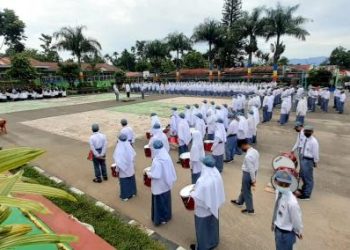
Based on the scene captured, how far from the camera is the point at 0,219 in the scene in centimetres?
150

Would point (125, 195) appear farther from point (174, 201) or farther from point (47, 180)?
point (47, 180)

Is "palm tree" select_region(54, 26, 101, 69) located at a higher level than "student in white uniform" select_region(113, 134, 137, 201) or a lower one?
higher

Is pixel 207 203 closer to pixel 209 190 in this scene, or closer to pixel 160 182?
pixel 209 190

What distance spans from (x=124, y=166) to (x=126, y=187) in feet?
1.55

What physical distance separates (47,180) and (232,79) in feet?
85.6

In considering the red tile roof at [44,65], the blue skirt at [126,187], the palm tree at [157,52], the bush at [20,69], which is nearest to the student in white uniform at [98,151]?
the blue skirt at [126,187]

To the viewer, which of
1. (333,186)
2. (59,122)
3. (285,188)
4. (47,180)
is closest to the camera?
(285,188)

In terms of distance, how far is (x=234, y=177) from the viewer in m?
6.79

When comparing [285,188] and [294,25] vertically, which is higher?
[294,25]

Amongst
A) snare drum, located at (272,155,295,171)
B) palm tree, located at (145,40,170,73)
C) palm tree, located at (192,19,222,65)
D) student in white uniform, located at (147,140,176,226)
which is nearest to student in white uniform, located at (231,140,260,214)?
snare drum, located at (272,155,295,171)

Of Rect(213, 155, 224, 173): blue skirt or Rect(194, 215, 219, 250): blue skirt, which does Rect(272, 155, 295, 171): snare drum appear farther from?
Rect(194, 215, 219, 250): blue skirt

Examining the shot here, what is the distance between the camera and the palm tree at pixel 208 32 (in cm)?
3138

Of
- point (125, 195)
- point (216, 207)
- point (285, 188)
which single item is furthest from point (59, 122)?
point (285, 188)

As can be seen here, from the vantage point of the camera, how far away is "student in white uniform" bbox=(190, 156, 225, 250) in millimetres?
3881
